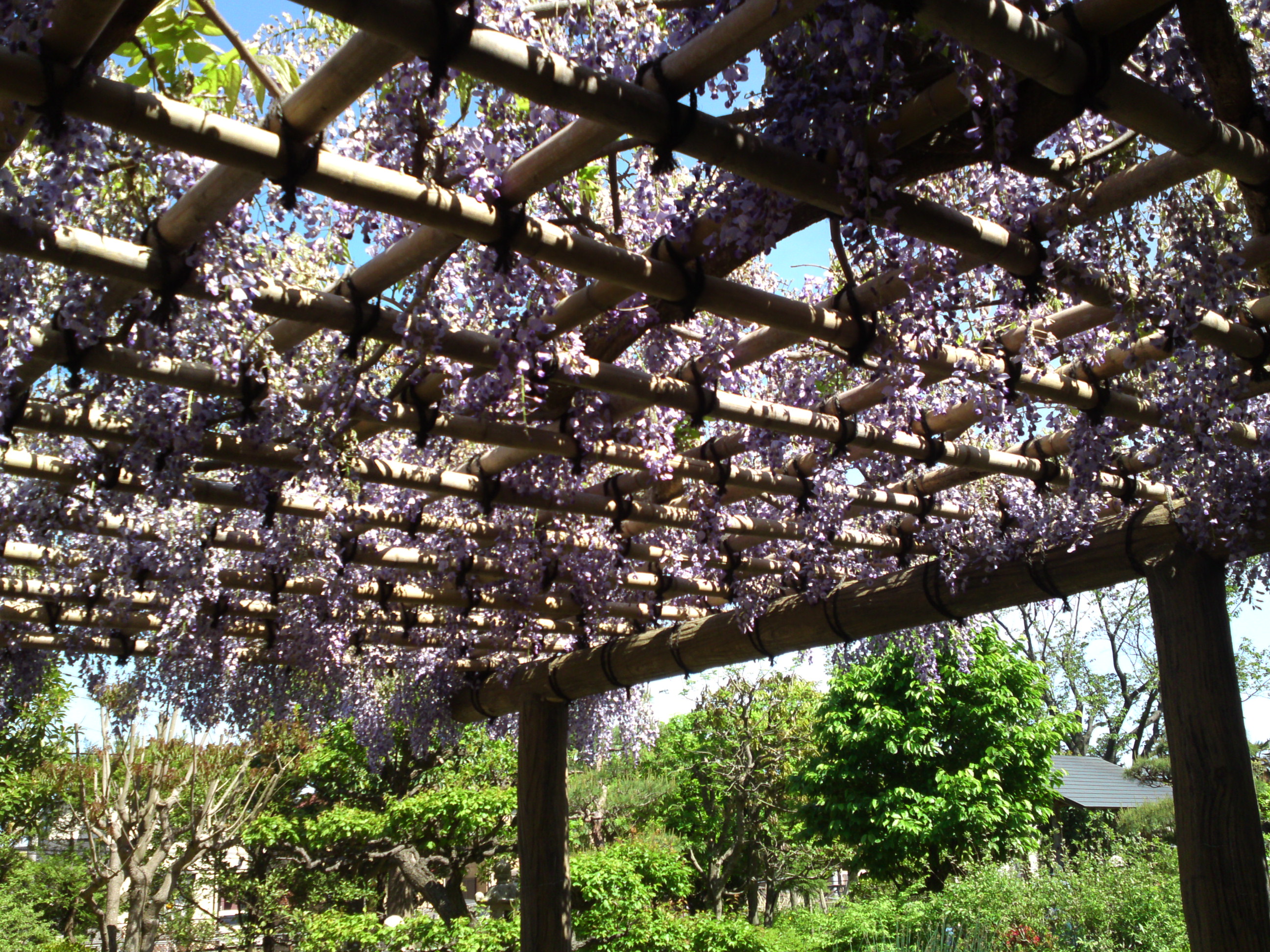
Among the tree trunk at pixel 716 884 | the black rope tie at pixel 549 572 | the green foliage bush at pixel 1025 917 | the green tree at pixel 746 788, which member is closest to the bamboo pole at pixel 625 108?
the black rope tie at pixel 549 572

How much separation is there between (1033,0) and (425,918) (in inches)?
262

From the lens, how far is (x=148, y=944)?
21.6 feet

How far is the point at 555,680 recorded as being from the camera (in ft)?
16.4

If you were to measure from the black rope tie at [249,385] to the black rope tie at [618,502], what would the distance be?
1.36 meters

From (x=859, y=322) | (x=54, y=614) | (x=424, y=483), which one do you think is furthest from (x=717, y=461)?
(x=54, y=614)

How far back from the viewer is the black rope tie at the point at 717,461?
3293 millimetres

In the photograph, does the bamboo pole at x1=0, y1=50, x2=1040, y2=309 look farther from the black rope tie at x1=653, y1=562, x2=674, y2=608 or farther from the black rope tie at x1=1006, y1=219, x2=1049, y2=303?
the black rope tie at x1=653, y1=562, x2=674, y2=608

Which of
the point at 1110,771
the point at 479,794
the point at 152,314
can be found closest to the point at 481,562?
the point at 152,314

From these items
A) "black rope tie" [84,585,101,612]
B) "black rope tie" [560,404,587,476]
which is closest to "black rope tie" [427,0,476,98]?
"black rope tie" [560,404,587,476]

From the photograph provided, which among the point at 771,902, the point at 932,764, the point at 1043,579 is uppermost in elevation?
the point at 1043,579

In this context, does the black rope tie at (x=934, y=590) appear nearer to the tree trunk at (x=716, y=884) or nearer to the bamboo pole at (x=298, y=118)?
the bamboo pole at (x=298, y=118)

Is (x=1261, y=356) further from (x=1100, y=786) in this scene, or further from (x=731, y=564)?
(x=1100, y=786)

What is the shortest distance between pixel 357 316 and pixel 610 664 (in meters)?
2.85

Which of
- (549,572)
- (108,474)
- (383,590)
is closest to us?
(108,474)
